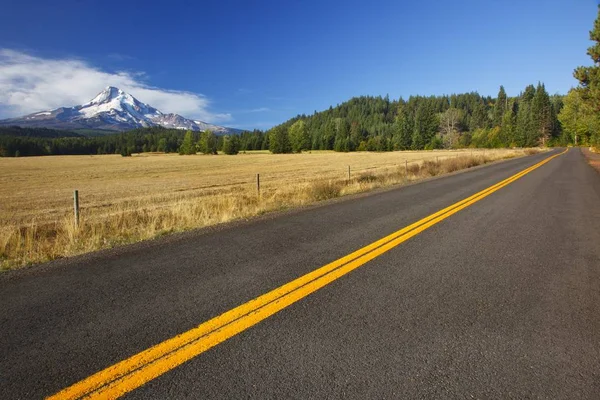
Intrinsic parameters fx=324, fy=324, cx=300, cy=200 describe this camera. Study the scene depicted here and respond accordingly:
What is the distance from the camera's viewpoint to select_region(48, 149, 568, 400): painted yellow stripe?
2.15m

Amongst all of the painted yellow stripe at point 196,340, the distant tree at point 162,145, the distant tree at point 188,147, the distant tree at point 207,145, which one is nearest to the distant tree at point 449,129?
the distant tree at point 207,145

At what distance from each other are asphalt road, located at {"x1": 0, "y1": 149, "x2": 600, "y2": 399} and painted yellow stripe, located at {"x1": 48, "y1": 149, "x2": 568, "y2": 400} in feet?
0.28

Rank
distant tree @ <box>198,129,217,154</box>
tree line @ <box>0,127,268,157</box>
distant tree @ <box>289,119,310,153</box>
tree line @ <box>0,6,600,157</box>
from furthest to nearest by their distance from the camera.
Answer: distant tree @ <box>289,119,310,153</box> < distant tree @ <box>198,129,217,154</box> < tree line @ <box>0,127,268,157</box> < tree line @ <box>0,6,600,157</box>

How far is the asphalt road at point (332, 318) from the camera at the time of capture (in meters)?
2.25

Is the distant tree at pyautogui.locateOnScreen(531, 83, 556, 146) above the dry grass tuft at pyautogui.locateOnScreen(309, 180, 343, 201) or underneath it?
above

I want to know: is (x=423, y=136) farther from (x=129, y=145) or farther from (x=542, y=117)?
(x=129, y=145)

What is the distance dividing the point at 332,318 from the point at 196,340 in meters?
1.23

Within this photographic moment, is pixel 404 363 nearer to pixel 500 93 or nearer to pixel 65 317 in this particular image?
pixel 65 317

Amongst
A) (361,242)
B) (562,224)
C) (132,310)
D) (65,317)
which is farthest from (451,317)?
(562,224)

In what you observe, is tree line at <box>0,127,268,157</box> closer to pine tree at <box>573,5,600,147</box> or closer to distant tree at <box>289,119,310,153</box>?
distant tree at <box>289,119,310,153</box>

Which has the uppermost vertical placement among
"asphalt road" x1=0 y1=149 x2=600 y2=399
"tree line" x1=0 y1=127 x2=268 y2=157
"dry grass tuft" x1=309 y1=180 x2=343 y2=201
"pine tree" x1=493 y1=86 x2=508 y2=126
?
"pine tree" x1=493 y1=86 x2=508 y2=126

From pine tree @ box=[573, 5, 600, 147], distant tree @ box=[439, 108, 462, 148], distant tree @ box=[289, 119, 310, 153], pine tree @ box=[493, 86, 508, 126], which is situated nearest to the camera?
pine tree @ box=[573, 5, 600, 147]

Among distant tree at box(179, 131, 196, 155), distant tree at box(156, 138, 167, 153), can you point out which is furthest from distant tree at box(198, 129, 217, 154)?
distant tree at box(156, 138, 167, 153)

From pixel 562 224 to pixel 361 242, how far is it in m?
5.03
